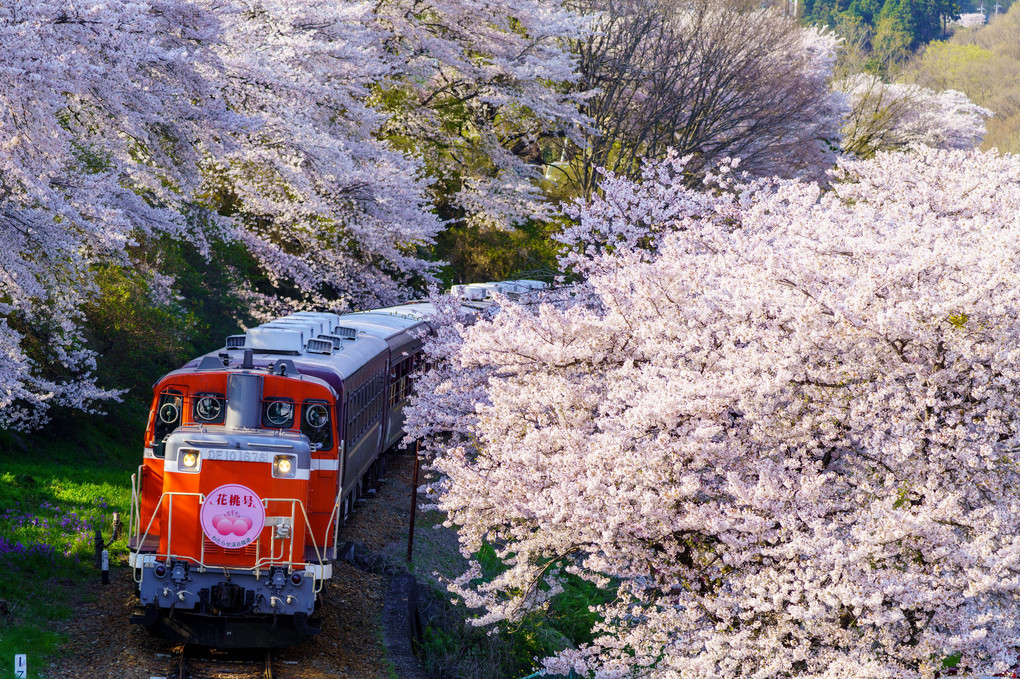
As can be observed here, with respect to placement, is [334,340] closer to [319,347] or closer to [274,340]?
[319,347]

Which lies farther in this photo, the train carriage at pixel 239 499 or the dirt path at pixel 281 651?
the train carriage at pixel 239 499

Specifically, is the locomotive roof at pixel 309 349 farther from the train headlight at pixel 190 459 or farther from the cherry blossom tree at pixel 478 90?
the cherry blossom tree at pixel 478 90

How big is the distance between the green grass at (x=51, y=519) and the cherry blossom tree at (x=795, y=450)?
13.9ft

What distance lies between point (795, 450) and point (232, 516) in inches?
208

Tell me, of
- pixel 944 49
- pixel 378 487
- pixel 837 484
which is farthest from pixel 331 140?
pixel 944 49

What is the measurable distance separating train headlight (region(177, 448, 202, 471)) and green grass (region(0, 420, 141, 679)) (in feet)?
6.73

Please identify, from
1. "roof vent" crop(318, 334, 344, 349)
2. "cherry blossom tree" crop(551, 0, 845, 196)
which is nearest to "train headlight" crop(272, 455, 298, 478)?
"roof vent" crop(318, 334, 344, 349)

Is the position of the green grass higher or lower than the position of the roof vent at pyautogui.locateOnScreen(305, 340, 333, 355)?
lower

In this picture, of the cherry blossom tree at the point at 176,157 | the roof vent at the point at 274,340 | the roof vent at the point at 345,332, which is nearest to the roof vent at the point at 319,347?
the roof vent at the point at 274,340

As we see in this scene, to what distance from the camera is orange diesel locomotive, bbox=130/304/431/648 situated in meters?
9.78

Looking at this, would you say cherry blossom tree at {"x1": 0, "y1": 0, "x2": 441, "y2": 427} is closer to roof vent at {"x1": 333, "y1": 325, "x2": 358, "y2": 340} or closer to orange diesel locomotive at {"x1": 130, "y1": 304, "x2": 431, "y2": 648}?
orange diesel locomotive at {"x1": 130, "y1": 304, "x2": 431, "y2": 648}

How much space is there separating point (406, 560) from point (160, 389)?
4.66m

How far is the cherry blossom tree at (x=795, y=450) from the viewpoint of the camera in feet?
24.0

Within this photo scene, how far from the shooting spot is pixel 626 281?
1005cm
